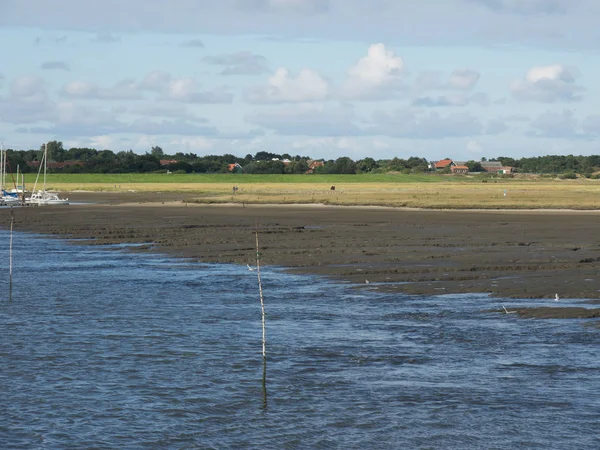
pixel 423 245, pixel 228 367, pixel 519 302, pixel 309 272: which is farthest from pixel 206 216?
pixel 228 367

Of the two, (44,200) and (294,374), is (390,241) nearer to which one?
(294,374)

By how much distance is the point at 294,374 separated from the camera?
16.8 m

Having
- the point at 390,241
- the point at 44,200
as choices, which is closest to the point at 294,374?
the point at 390,241

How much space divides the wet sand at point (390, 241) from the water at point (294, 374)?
12.5 ft

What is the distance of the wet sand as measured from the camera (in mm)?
29234

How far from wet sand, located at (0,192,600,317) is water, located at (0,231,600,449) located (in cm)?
380

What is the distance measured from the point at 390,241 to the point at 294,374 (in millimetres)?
27620

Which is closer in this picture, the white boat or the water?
the water

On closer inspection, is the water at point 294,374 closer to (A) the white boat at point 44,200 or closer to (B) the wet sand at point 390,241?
(B) the wet sand at point 390,241

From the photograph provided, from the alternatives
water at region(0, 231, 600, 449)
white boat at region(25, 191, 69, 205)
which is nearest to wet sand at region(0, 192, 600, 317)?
water at region(0, 231, 600, 449)

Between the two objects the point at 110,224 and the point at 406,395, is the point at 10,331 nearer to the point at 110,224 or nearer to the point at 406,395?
the point at 406,395

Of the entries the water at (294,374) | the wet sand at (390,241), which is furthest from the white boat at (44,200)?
the water at (294,374)

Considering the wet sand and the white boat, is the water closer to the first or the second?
the wet sand

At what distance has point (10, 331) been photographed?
69.6 ft
